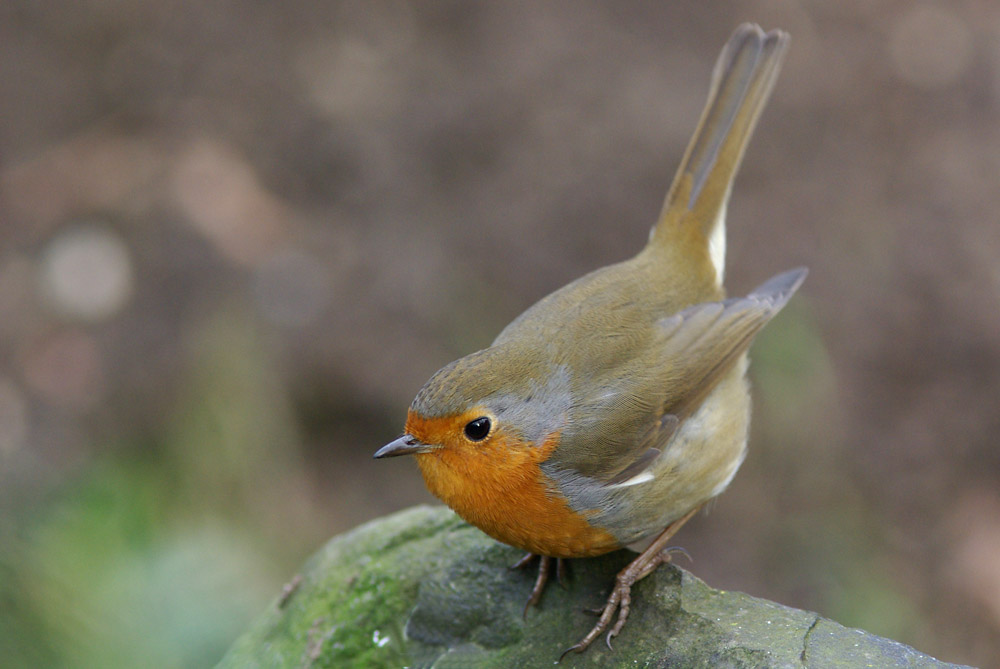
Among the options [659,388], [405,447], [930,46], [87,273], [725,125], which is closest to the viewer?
[405,447]

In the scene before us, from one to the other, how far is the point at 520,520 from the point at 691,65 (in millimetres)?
4569

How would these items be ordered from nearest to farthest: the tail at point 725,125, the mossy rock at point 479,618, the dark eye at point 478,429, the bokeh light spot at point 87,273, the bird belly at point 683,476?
1. the mossy rock at point 479,618
2. the dark eye at point 478,429
3. the bird belly at point 683,476
4. the tail at point 725,125
5. the bokeh light spot at point 87,273

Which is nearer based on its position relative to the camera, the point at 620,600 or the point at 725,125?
the point at 620,600

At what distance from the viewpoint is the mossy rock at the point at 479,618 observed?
8.49 ft

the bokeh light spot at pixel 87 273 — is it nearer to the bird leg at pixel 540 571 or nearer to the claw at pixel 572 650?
the bird leg at pixel 540 571

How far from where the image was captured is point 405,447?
110 inches

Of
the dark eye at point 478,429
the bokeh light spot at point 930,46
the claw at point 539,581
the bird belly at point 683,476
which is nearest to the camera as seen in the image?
the dark eye at point 478,429

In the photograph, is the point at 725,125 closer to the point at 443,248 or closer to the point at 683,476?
the point at 683,476

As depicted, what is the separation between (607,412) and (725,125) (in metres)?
1.51

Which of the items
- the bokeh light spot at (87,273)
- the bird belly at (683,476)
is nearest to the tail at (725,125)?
the bird belly at (683,476)

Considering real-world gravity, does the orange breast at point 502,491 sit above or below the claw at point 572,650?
above

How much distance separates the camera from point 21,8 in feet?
20.2

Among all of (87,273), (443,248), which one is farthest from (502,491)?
(87,273)

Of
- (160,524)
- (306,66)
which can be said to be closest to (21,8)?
(306,66)
